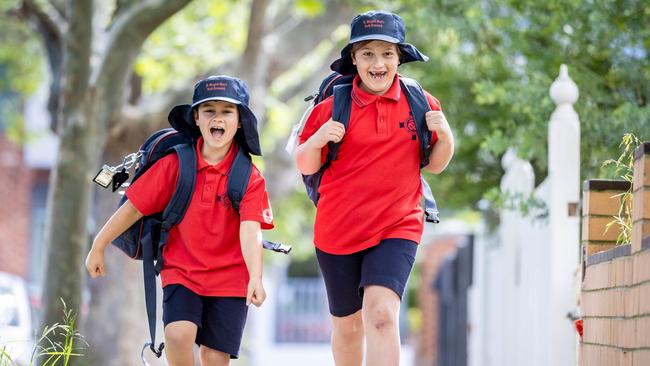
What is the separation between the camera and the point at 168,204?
6172mm

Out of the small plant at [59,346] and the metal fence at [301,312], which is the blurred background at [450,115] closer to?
the small plant at [59,346]

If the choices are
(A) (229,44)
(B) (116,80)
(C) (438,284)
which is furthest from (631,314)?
(C) (438,284)

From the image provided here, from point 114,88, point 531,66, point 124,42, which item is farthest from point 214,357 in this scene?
point 114,88

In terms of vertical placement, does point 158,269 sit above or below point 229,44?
below

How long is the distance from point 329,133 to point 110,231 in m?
1.23

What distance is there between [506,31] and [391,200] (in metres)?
3.76

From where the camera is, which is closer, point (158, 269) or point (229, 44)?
point (158, 269)

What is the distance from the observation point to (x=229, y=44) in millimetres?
16750

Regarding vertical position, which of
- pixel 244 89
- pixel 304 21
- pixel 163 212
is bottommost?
pixel 163 212

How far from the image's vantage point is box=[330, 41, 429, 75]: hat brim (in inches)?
230

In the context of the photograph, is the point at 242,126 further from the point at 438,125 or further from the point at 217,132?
the point at 438,125

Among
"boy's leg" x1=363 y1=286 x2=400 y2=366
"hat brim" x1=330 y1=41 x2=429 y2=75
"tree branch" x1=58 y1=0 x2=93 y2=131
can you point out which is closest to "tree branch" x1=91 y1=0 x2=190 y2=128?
"tree branch" x1=58 y1=0 x2=93 y2=131

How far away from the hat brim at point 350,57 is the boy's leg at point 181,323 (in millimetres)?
1215

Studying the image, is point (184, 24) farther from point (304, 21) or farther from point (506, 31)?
point (506, 31)
